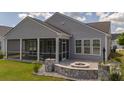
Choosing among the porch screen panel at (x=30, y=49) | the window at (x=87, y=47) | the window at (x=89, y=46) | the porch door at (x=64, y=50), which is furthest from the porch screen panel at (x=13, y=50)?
the window at (x=87, y=47)

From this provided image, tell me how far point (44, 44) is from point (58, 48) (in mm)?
2741

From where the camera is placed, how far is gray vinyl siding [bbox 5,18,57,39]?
48.6 ft

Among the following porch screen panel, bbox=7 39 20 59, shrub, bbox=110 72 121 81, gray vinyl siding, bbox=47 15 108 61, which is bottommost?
shrub, bbox=110 72 121 81

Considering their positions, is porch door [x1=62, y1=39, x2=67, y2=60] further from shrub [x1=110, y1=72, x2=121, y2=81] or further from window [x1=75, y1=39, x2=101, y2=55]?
shrub [x1=110, y1=72, x2=121, y2=81]

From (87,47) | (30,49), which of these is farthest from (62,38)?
(30,49)

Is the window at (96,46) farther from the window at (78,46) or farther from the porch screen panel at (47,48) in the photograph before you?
the porch screen panel at (47,48)

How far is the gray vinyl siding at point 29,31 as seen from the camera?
1480 centimetres

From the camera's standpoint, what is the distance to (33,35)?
15.6 meters

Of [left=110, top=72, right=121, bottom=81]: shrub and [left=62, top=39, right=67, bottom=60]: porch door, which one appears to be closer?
[left=110, top=72, right=121, bottom=81]: shrub

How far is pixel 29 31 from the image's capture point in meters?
15.8

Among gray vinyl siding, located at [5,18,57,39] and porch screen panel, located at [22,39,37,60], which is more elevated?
gray vinyl siding, located at [5,18,57,39]

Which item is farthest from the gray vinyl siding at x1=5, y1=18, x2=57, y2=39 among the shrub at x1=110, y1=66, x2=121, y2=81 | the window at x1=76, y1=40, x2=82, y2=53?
the shrub at x1=110, y1=66, x2=121, y2=81
